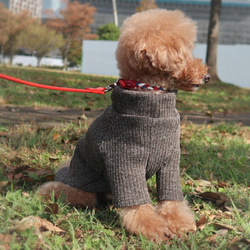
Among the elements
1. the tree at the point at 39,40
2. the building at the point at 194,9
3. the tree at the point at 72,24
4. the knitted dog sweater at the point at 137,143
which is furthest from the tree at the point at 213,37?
the building at the point at 194,9

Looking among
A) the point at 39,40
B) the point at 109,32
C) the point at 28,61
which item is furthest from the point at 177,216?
the point at 28,61

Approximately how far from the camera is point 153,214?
6.10 feet

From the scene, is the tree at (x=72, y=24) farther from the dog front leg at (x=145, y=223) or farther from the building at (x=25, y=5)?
the building at (x=25, y=5)

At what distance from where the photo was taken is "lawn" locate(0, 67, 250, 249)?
1680mm

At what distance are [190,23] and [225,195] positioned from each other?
1.14 meters

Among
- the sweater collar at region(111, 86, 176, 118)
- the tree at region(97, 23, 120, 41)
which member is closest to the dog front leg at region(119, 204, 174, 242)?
the sweater collar at region(111, 86, 176, 118)

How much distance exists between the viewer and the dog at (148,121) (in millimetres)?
1778

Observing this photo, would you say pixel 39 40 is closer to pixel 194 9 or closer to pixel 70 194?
pixel 194 9

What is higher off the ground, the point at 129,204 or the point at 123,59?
the point at 123,59

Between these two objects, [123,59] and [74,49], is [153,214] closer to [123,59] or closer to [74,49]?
[123,59]

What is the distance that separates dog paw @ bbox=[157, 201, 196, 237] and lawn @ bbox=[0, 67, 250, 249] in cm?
6

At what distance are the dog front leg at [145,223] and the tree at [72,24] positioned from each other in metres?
42.2

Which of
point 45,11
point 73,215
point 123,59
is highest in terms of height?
point 45,11

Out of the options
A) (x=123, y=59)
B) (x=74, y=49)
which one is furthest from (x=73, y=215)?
(x=74, y=49)
